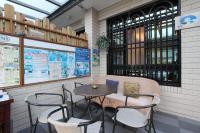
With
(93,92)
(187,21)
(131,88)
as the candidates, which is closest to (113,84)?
A: (131,88)

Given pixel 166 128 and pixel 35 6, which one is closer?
pixel 166 128

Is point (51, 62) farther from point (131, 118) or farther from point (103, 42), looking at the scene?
point (131, 118)

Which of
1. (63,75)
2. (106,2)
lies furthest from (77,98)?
(106,2)

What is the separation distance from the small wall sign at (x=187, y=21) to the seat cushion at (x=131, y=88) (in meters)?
1.63

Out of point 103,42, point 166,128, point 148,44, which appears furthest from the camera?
point 103,42

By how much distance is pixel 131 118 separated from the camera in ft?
6.13

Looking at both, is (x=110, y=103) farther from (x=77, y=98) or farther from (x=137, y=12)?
(x=137, y=12)

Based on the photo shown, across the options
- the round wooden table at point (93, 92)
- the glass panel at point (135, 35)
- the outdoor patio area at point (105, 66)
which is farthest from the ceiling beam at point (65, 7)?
the round wooden table at point (93, 92)

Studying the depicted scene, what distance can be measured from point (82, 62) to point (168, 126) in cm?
268

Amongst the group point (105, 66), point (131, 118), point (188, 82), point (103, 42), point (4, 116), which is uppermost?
point (103, 42)

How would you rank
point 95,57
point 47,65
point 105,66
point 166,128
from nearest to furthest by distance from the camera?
point 166,128 → point 47,65 → point 95,57 → point 105,66

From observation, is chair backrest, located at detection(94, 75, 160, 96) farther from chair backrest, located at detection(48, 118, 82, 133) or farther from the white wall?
chair backrest, located at detection(48, 118, 82, 133)

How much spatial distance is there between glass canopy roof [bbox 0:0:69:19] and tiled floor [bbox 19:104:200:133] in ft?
10.9

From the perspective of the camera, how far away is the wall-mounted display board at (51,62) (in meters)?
2.49
